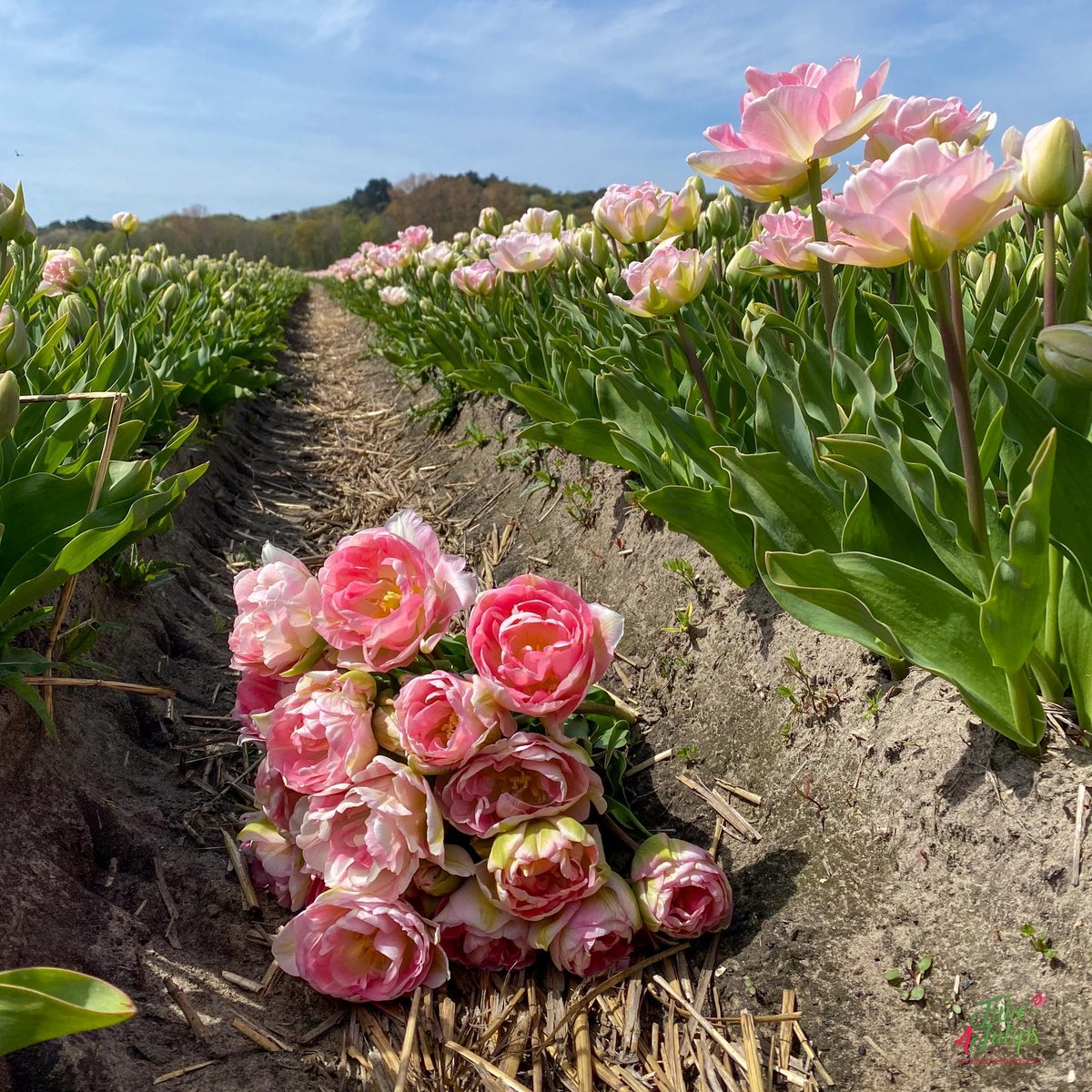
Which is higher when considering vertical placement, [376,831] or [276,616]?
[276,616]

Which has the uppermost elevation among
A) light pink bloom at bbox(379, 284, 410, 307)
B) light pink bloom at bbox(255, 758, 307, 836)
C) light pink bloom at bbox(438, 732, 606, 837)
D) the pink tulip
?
light pink bloom at bbox(379, 284, 410, 307)

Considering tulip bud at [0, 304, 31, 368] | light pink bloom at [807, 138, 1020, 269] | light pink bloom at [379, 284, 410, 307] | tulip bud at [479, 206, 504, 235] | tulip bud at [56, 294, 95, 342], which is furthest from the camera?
light pink bloom at [379, 284, 410, 307]

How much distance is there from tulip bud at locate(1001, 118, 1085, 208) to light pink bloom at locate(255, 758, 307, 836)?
4.47 feet

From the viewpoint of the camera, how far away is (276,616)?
4.50 feet

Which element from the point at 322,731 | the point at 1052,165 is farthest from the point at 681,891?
the point at 1052,165

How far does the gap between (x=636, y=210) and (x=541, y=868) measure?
1.59 meters

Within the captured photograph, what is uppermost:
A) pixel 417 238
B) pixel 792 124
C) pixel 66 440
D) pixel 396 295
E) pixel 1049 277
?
pixel 417 238

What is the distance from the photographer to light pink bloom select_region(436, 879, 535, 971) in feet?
4.27

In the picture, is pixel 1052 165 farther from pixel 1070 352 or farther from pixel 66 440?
pixel 66 440

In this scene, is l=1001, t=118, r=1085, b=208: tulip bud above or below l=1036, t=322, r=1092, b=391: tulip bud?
above

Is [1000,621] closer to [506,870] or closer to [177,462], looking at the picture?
[506,870]

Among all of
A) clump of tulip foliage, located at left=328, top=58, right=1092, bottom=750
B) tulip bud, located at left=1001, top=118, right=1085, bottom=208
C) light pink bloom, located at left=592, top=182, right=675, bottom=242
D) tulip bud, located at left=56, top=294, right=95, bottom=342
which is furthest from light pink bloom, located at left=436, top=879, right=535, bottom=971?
tulip bud, located at left=56, top=294, right=95, bottom=342

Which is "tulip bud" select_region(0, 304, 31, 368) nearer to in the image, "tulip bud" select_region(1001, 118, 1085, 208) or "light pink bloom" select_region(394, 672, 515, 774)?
"light pink bloom" select_region(394, 672, 515, 774)

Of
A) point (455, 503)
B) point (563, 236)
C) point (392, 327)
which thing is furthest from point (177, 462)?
point (392, 327)
